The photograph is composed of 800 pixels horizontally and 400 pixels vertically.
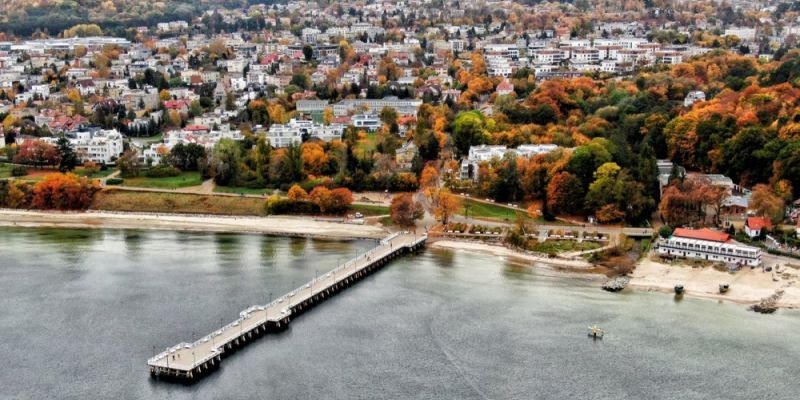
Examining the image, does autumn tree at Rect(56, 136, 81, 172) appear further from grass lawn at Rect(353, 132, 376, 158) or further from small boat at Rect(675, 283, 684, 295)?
small boat at Rect(675, 283, 684, 295)

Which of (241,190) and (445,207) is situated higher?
(445,207)

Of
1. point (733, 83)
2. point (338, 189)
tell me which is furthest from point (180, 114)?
point (733, 83)

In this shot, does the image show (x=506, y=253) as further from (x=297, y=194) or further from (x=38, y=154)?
(x=38, y=154)

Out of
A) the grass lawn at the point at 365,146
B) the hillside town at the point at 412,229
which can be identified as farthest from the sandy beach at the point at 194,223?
the grass lawn at the point at 365,146

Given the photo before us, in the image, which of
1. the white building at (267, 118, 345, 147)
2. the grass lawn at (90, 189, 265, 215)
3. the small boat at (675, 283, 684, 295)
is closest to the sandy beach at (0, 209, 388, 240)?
the grass lawn at (90, 189, 265, 215)

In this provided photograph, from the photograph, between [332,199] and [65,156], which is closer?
[332,199]

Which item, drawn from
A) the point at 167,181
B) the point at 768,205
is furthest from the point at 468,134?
the point at 768,205

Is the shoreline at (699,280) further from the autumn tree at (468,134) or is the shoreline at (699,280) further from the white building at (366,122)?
the white building at (366,122)
